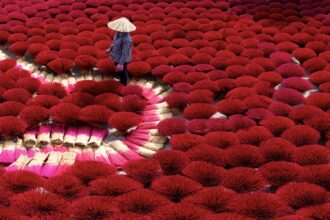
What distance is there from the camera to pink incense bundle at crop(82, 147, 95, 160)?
286cm

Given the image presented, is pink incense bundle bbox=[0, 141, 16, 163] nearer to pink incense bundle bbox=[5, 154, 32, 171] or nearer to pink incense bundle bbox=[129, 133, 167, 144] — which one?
pink incense bundle bbox=[5, 154, 32, 171]

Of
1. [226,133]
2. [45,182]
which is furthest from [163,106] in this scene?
[45,182]

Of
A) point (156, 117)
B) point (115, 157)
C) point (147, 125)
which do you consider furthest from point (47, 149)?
point (156, 117)

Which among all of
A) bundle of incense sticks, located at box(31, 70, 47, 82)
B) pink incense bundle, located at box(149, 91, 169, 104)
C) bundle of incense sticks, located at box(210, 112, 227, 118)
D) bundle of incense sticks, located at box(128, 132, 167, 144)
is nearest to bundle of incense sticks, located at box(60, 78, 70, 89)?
bundle of incense sticks, located at box(31, 70, 47, 82)

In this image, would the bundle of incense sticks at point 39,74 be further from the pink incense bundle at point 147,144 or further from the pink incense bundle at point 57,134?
the pink incense bundle at point 147,144

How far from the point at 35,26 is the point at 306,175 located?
3.60 meters

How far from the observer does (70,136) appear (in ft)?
10.0

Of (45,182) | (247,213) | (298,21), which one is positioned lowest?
(45,182)

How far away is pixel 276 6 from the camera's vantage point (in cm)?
558

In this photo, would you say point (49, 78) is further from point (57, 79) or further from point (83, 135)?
point (83, 135)

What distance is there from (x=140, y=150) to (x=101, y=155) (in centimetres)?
27

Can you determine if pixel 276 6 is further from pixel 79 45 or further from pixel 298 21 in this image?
pixel 79 45

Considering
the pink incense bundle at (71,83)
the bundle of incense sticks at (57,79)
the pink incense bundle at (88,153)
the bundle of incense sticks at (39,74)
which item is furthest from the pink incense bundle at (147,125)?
the bundle of incense sticks at (39,74)

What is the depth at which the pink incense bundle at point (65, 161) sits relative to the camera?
2623 mm
